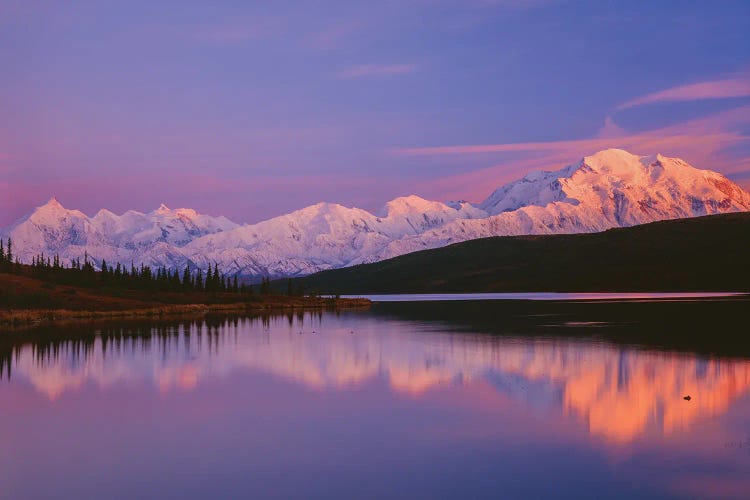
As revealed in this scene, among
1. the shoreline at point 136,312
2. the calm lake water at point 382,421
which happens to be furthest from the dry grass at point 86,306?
the calm lake water at point 382,421

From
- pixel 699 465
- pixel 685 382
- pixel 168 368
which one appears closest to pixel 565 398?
pixel 685 382

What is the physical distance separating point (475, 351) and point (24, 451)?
40976mm

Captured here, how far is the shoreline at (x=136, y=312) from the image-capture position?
374ft

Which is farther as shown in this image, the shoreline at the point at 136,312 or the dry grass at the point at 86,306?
the dry grass at the point at 86,306

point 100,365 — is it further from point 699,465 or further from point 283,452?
point 699,465

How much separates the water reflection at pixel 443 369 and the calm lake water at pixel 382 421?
193mm

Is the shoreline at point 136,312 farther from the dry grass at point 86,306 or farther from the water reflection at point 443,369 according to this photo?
the water reflection at point 443,369

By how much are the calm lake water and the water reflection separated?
193mm

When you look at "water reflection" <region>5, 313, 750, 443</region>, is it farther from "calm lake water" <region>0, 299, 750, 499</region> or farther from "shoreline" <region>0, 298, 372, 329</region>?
"shoreline" <region>0, 298, 372, 329</region>

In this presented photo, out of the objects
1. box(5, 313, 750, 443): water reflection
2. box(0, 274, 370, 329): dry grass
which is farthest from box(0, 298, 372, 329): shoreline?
box(5, 313, 750, 443): water reflection

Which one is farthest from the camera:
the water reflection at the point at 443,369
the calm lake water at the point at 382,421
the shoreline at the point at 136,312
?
the shoreline at the point at 136,312

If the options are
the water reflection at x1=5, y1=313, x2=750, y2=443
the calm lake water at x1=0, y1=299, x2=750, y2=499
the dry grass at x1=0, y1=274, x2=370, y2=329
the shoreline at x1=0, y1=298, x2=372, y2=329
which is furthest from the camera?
the dry grass at x1=0, y1=274, x2=370, y2=329

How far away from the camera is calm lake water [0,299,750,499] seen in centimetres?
2630

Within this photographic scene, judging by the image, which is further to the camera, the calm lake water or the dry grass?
the dry grass
